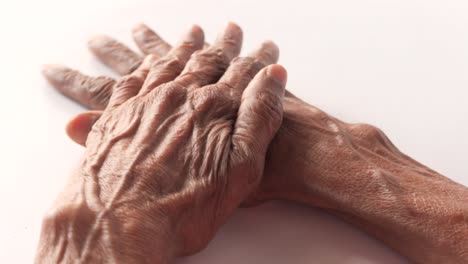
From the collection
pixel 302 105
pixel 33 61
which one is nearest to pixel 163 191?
pixel 302 105

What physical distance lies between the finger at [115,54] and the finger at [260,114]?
58 cm

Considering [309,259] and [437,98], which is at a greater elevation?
[437,98]

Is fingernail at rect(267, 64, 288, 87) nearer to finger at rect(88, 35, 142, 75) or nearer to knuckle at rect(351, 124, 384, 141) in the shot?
knuckle at rect(351, 124, 384, 141)

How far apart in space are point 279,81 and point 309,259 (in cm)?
40

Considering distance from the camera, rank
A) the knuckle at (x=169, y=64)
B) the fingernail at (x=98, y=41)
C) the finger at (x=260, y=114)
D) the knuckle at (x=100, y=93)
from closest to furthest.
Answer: the finger at (x=260, y=114) < the knuckle at (x=169, y=64) < the knuckle at (x=100, y=93) < the fingernail at (x=98, y=41)

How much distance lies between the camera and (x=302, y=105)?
4.86ft

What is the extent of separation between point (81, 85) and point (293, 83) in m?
0.63

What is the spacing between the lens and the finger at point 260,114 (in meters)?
1.18

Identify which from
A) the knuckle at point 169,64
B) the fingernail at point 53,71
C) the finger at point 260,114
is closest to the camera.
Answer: the finger at point 260,114

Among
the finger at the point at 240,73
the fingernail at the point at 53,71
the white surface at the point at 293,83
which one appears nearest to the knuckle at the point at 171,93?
the finger at the point at 240,73

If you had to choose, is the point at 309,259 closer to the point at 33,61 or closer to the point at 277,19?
the point at 277,19

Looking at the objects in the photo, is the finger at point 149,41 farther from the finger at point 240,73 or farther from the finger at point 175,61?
the finger at point 240,73

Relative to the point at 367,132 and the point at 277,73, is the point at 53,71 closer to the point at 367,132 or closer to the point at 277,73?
the point at 277,73

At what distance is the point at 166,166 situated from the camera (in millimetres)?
1117
